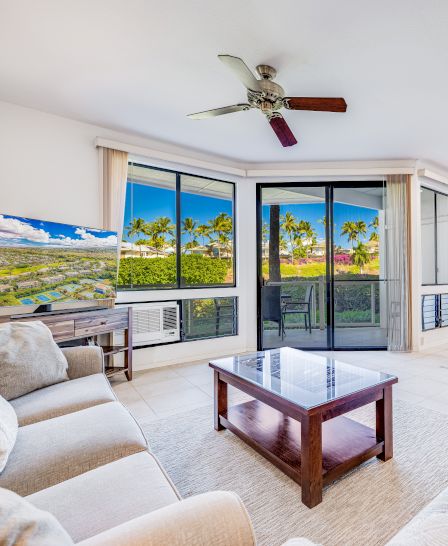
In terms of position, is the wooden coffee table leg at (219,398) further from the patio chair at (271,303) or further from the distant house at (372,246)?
the distant house at (372,246)

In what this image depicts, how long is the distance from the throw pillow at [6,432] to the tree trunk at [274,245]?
3.58m

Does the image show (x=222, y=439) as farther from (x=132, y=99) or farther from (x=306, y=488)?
(x=132, y=99)

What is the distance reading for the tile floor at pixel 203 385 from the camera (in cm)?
260

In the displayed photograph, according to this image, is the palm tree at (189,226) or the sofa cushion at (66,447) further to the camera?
the palm tree at (189,226)

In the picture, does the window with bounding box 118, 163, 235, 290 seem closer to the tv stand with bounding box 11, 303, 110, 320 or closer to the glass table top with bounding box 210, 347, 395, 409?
the tv stand with bounding box 11, 303, 110, 320

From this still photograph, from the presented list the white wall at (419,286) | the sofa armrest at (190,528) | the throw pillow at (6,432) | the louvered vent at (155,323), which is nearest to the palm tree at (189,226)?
the louvered vent at (155,323)

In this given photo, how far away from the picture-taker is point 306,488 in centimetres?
146

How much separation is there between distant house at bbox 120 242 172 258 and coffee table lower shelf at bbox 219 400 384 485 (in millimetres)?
2164

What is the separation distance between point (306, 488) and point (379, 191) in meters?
4.14

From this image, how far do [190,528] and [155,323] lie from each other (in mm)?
3080

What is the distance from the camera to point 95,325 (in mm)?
2854

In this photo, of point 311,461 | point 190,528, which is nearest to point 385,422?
point 311,461

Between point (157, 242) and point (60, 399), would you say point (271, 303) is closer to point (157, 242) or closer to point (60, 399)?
point (157, 242)

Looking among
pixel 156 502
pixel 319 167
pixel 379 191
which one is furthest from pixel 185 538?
pixel 379 191
